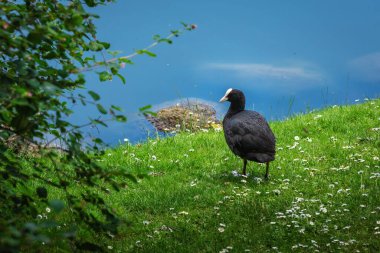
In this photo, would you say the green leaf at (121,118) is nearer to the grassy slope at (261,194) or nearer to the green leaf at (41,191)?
the green leaf at (41,191)

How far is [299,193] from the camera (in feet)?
43.7

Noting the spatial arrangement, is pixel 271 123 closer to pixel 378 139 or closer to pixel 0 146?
pixel 378 139

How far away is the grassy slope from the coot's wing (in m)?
0.86

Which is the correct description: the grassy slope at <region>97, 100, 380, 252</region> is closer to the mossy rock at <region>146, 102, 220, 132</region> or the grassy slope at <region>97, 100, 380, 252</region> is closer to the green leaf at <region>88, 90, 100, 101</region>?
the green leaf at <region>88, 90, 100, 101</region>

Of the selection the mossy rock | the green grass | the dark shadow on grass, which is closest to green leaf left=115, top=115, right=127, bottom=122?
the green grass

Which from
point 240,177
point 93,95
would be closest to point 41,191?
point 93,95

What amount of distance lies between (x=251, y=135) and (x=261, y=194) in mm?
1591

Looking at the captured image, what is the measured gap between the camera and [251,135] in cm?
1417

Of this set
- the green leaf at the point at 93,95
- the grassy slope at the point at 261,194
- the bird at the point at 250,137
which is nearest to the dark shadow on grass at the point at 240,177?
the grassy slope at the point at 261,194

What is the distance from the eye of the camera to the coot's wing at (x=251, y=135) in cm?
1401

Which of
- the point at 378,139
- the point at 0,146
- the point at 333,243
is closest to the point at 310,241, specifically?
the point at 333,243

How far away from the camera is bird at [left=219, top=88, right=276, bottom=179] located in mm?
13992

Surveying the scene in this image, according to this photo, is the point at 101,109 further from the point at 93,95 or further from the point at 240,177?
the point at 240,177

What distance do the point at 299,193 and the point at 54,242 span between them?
5.76 m
